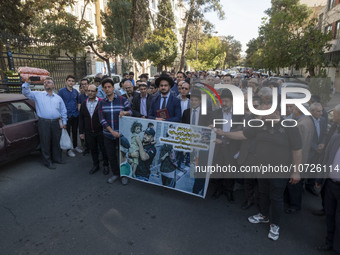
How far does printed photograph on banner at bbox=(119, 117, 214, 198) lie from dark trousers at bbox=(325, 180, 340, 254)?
156 cm

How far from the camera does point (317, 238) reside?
314cm

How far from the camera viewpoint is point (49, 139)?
541 cm

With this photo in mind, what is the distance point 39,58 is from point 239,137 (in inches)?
521

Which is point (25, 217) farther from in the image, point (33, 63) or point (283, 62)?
point (283, 62)

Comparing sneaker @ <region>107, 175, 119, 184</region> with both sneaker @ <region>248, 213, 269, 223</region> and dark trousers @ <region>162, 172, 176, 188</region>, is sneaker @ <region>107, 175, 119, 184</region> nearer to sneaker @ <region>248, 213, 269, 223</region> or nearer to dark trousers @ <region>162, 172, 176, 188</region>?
dark trousers @ <region>162, 172, 176, 188</region>

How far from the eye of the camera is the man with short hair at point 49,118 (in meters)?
5.19

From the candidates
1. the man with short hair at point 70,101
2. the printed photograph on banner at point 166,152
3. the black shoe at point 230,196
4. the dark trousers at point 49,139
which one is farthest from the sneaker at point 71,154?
the black shoe at point 230,196

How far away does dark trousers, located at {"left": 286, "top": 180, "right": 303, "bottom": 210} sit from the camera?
3680mm

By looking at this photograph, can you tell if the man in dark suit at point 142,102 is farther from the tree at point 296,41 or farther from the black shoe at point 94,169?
the tree at point 296,41

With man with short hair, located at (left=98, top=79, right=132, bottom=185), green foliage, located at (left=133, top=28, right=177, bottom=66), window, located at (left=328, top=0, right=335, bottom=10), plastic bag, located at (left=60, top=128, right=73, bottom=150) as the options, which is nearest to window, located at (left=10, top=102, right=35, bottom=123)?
plastic bag, located at (left=60, top=128, right=73, bottom=150)

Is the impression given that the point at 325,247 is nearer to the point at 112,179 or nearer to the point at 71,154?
the point at 112,179

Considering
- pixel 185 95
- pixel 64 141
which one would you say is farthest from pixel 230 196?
pixel 64 141

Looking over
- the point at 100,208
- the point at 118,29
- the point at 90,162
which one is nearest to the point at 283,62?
the point at 118,29

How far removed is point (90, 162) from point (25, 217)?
2283mm
